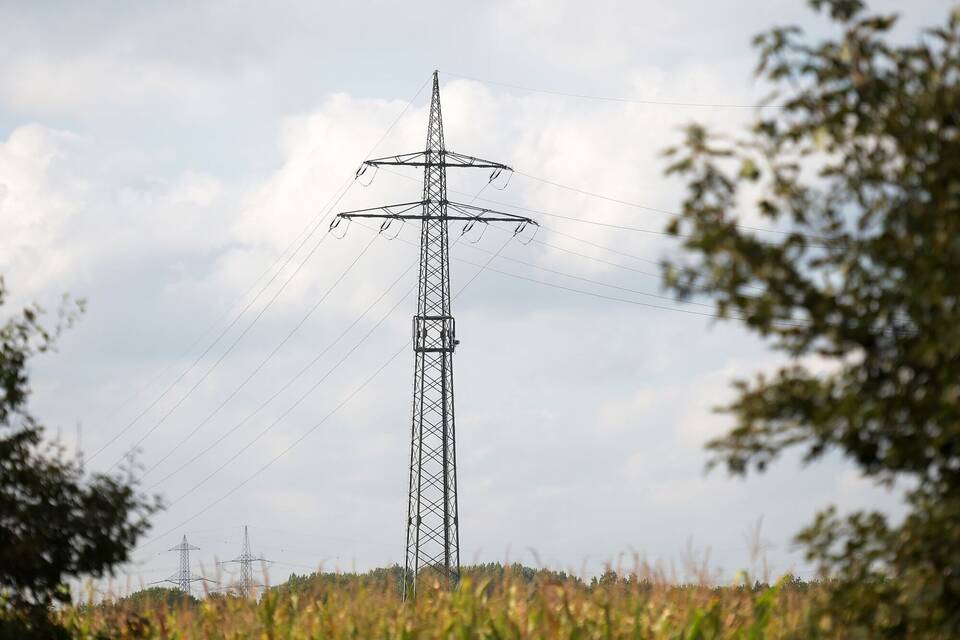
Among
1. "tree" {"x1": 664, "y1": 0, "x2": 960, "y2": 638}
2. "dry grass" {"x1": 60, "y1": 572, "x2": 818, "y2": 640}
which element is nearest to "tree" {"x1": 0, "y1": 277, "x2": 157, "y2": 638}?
"dry grass" {"x1": 60, "y1": 572, "x2": 818, "y2": 640}

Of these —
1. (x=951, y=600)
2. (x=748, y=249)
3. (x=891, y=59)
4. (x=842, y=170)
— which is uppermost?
(x=891, y=59)

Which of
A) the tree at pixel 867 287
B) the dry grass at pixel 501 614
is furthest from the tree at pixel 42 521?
the tree at pixel 867 287

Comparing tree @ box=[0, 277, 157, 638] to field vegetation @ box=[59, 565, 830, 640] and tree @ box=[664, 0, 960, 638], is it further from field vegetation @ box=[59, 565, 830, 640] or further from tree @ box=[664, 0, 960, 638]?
tree @ box=[664, 0, 960, 638]

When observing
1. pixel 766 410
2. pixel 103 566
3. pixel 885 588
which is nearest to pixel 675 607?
pixel 885 588

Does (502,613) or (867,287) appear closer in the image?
(867,287)

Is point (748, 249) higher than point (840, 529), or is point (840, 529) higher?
point (748, 249)

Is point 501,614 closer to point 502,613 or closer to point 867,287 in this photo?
point 502,613

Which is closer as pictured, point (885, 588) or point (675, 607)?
point (885, 588)

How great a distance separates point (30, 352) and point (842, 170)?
A: 9979mm

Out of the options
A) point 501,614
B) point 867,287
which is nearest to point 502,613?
point 501,614

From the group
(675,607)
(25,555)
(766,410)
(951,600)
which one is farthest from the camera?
(675,607)

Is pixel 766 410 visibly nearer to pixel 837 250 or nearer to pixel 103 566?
pixel 837 250

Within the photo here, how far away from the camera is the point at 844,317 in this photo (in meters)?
8.71

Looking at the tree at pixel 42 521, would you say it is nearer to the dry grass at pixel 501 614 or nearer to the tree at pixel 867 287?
the dry grass at pixel 501 614
